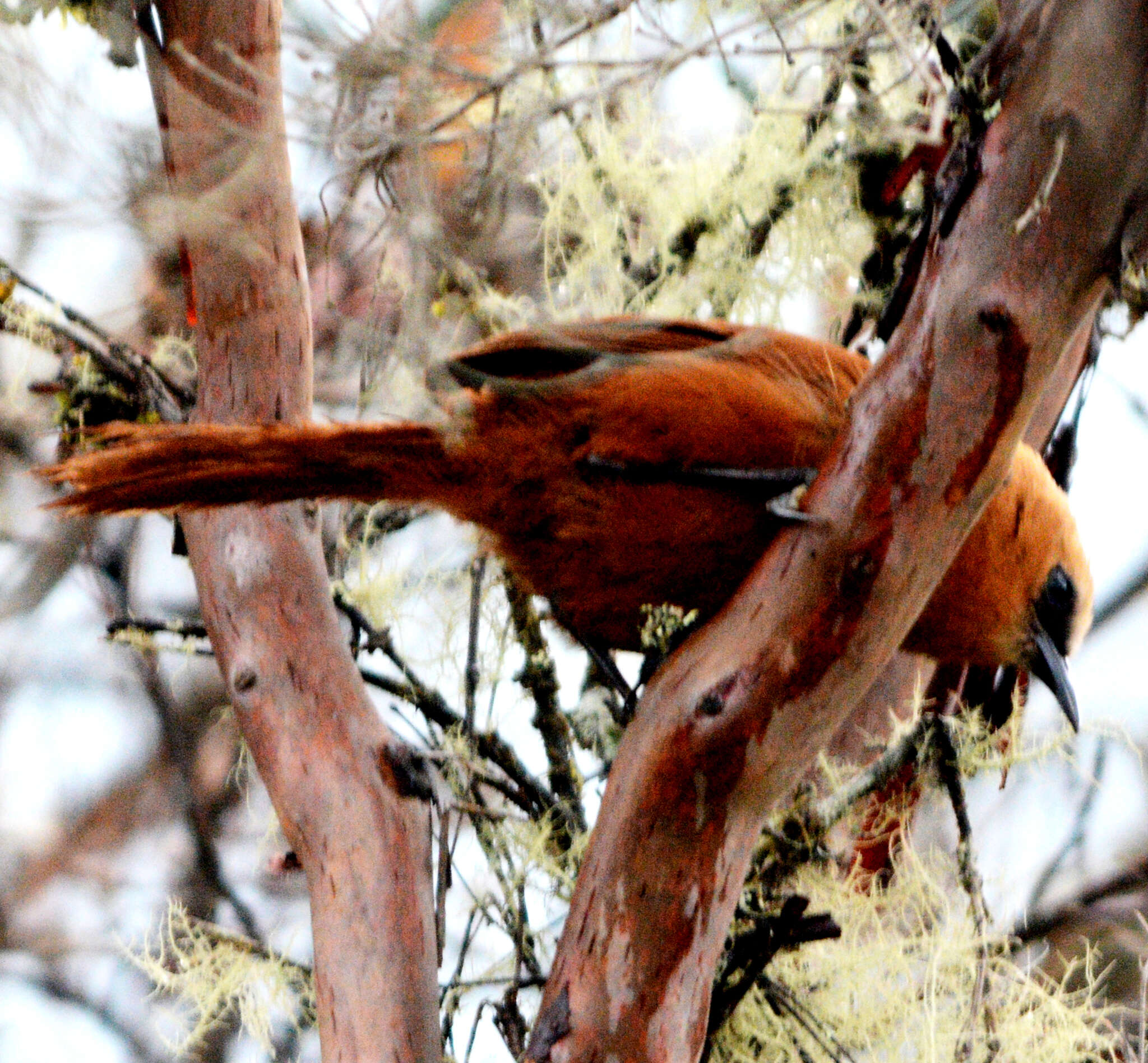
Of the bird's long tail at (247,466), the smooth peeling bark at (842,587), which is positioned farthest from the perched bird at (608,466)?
the smooth peeling bark at (842,587)

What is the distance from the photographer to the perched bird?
136 cm

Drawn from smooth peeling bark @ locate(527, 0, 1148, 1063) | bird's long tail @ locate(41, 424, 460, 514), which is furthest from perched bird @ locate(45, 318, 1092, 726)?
smooth peeling bark @ locate(527, 0, 1148, 1063)

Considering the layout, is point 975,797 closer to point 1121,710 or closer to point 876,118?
point 1121,710

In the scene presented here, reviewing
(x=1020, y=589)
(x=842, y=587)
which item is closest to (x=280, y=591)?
(x=842, y=587)

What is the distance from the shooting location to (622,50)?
1.50 meters

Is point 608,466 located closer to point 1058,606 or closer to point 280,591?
point 280,591

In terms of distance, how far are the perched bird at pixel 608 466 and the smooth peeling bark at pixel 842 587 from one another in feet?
0.63

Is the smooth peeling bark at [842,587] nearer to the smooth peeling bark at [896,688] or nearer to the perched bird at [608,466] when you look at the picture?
the perched bird at [608,466]

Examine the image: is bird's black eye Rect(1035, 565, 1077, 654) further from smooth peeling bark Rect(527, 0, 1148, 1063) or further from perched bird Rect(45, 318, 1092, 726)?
smooth peeling bark Rect(527, 0, 1148, 1063)

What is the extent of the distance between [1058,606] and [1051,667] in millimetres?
78

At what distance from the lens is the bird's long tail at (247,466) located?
1330 millimetres

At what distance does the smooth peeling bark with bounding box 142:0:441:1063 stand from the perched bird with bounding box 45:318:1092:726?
21 cm

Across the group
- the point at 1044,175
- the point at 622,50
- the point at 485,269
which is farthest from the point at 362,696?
the point at 1044,175

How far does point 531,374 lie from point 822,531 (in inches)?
19.1
